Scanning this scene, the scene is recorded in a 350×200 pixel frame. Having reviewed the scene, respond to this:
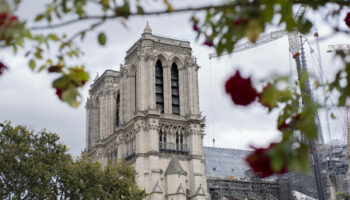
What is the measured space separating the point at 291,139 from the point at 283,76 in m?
0.70

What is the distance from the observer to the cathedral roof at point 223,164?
99.1m

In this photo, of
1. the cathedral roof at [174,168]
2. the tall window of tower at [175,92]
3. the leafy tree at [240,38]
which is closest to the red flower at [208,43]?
the leafy tree at [240,38]

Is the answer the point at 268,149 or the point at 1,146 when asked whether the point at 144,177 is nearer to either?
the point at 1,146

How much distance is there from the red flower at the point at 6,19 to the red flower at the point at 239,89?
2.20 meters

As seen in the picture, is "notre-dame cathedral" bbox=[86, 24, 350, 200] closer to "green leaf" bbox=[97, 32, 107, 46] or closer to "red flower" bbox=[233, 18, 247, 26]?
"green leaf" bbox=[97, 32, 107, 46]

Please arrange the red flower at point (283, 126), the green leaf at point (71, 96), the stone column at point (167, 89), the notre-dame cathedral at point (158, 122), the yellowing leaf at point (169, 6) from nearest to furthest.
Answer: the yellowing leaf at point (169, 6)
the green leaf at point (71, 96)
the red flower at point (283, 126)
the notre-dame cathedral at point (158, 122)
the stone column at point (167, 89)

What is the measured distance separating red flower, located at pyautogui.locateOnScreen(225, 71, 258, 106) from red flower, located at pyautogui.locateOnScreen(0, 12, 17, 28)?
86.8 inches

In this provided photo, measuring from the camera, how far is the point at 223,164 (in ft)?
332

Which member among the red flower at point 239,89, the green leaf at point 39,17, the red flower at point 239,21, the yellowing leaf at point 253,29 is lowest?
the red flower at point 239,89

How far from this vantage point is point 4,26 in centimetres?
567

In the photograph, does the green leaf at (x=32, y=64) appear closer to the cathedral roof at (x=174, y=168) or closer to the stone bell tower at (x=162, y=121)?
the stone bell tower at (x=162, y=121)

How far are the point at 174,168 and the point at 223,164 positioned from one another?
32945 mm

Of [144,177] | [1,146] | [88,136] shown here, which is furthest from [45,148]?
[88,136]

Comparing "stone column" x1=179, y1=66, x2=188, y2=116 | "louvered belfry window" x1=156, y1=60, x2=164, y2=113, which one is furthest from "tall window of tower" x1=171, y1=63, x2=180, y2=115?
"louvered belfry window" x1=156, y1=60, x2=164, y2=113
